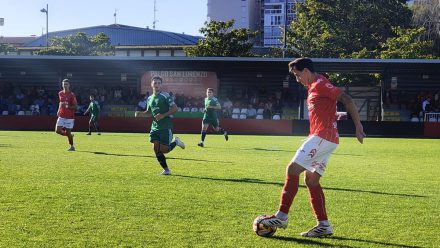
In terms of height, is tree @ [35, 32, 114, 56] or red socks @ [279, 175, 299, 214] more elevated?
tree @ [35, 32, 114, 56]

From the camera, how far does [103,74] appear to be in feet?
121

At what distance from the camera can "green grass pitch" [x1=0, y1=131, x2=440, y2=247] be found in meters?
5.72

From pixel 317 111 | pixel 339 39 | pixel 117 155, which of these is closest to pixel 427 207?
pixel 317 111

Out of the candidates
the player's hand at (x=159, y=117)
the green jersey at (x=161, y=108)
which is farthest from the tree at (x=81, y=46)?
the player's hand at (x=159, y=117)

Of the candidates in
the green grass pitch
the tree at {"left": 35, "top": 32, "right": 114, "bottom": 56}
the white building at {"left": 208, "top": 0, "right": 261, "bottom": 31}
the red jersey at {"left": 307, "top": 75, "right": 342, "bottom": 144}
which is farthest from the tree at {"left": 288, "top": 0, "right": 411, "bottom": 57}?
the white building at {"left": 208, "top": 0, "right": 261, "bottom": 31}

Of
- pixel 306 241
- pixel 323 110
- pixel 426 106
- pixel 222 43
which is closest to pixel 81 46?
pixel 222 43

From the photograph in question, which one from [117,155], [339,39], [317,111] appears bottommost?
[117,155]

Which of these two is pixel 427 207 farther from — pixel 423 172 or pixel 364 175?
pixel 423 172

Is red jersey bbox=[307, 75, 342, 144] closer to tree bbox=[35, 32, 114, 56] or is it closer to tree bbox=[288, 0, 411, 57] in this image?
tree bbox=[288, 0, 411, 57]

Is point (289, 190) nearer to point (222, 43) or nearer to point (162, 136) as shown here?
point (162, 136)

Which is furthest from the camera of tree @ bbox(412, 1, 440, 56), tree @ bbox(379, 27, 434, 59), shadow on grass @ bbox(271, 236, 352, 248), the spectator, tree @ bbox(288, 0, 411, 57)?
tree @ bbox(288, 0, 411, 57)

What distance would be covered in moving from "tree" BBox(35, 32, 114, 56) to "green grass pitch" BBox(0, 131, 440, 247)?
168ft

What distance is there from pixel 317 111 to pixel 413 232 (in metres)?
1.66

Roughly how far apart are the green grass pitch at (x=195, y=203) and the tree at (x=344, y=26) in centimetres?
3633
